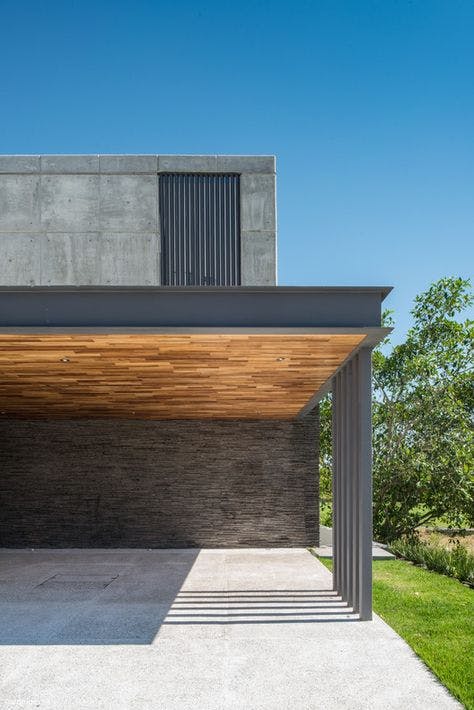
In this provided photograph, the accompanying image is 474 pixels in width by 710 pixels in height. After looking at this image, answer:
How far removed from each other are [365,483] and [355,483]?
27 centimetres

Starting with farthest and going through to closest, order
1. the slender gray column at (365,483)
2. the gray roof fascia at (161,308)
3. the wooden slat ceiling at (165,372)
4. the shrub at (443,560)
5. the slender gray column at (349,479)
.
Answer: the shrub at (443,560) → the slender gray column at (349,479) → the slender gray column at (365,483) → the wooden slat ceiling at (165,372) → the gray roof fascia at (161,308)

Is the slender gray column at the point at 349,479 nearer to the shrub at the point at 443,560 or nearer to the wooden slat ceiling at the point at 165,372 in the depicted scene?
the wooden slat ceiling at the point at 165,372

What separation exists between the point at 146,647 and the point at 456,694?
8.29 ft

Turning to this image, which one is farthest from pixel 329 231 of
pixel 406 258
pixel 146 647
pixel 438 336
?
→ pixel 146 647

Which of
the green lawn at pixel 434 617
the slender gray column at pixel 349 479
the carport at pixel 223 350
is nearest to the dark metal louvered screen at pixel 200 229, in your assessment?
the carport at pixel 223 350

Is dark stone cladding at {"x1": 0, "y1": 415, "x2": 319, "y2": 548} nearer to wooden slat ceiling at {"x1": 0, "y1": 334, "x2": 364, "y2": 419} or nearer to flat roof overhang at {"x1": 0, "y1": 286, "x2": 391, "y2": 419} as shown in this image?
wooden slat ceiling at {"x1": 0, "y1": 334, "x2": 364, "y2": 419}

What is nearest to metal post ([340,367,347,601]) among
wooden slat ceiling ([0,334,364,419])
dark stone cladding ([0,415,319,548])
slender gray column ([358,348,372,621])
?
wooden slat ceiling ([0,334,364,419])

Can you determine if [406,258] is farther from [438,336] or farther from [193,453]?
[193,453]

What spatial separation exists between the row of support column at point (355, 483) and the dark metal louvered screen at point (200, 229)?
4972 mm

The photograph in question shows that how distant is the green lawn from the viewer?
569 cm

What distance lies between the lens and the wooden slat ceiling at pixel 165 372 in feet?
22.5

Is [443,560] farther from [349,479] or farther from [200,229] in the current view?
[200,229]

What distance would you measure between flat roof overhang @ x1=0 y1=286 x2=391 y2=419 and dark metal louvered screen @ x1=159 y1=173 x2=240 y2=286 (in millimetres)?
4102

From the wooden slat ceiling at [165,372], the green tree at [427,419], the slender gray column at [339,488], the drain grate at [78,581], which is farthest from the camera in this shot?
the green tree at [427,419]
